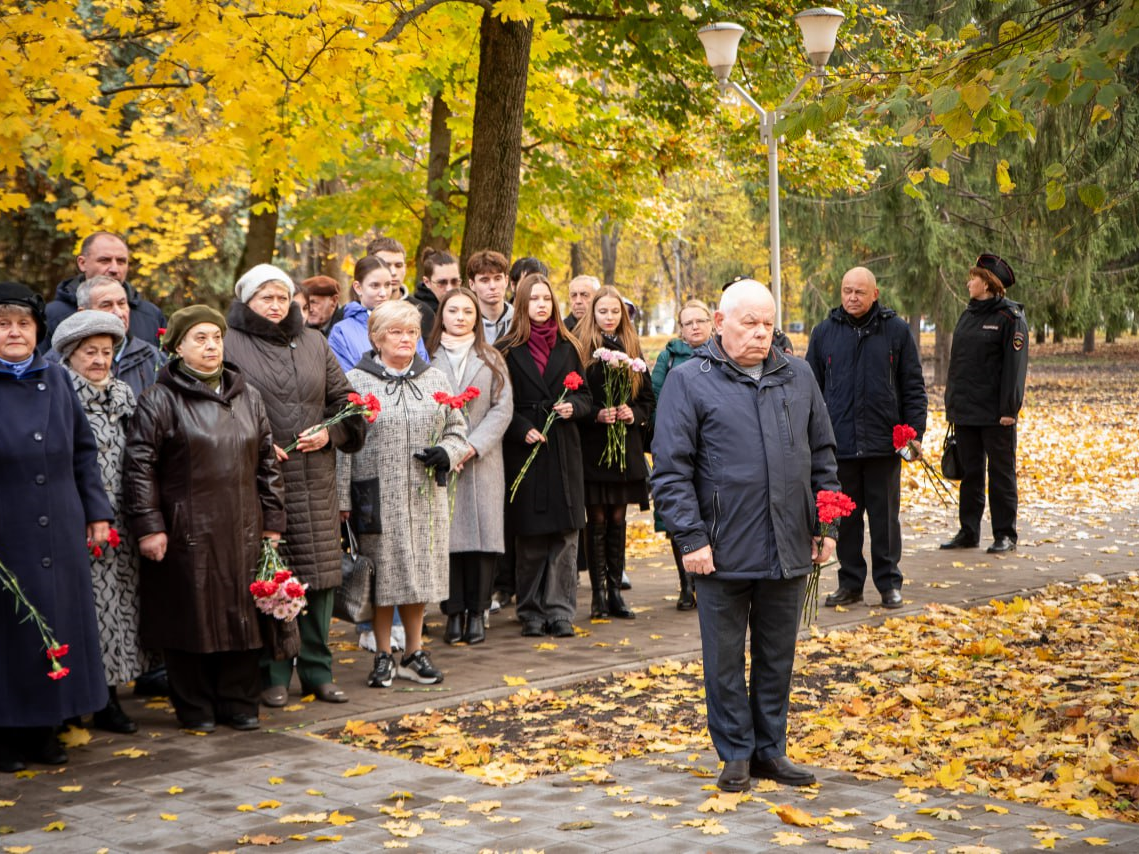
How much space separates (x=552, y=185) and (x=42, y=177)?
9.35m

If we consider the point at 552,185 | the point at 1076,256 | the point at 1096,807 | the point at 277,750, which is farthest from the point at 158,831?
the point at 1076,256

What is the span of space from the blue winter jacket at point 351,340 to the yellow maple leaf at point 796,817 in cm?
460

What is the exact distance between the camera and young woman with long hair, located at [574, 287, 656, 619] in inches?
390

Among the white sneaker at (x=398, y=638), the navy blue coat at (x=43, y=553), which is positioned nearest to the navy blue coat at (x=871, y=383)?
the white sneaker at (x=398, y=638)

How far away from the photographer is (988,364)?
12.5 m

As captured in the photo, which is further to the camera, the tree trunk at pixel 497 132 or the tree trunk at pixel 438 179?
the tree trunk at pixel 438 179

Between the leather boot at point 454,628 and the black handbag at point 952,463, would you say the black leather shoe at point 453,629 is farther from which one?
the black handbag at point 952,463

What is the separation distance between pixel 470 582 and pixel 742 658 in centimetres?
346

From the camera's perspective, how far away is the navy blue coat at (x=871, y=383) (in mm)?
10047

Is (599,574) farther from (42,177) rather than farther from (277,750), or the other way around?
(42,177)

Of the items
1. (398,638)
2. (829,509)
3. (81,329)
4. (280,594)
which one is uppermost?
(81,329)

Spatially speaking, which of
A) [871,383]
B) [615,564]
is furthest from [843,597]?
[615,564]

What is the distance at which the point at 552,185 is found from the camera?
20.5m

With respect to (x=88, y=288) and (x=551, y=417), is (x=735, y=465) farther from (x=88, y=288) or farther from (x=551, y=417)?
(x=88, y=288)
